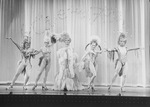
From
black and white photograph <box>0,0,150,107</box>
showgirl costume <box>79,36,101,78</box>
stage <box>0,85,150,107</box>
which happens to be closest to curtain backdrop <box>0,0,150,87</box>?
black and white photograph <box>0,0,150,107</box>

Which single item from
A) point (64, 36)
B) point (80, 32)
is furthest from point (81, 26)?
point (64, 36)

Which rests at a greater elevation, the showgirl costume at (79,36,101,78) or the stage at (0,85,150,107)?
the showgirl costume at (79,36,101,78)

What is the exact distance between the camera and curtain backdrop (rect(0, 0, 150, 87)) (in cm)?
596

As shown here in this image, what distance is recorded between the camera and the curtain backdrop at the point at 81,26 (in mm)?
5965

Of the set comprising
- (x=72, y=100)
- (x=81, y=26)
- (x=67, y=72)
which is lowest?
(x=72, y=100)

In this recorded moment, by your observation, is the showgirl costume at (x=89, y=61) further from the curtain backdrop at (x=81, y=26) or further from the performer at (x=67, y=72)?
the curtain backdrop at (x=81, y=26)

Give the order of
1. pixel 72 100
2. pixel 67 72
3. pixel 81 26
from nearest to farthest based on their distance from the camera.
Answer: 1. pixel 72 100
2. pixel 67 72
3. pixel 81 26

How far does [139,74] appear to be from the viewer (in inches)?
232

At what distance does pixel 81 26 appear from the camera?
610 centimetres

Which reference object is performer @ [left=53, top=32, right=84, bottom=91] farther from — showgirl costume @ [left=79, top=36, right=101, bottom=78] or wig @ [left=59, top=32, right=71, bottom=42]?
showgirl costume @ [left=79, top=36, right=101, bottom=78]

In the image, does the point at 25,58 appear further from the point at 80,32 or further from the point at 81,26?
the point at 81,26

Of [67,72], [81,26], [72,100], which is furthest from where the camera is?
[81,26]

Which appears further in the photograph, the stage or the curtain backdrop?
the curtain backdrop

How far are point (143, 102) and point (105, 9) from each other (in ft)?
9.74
